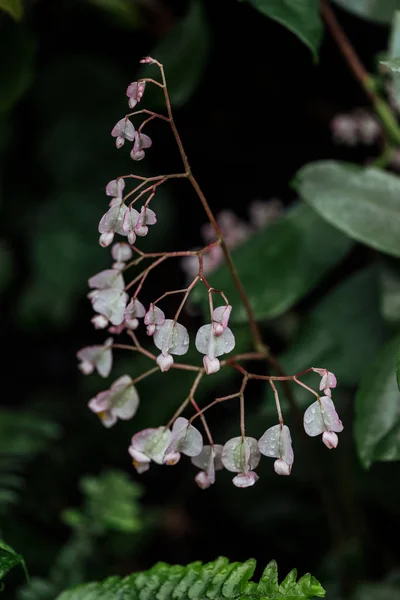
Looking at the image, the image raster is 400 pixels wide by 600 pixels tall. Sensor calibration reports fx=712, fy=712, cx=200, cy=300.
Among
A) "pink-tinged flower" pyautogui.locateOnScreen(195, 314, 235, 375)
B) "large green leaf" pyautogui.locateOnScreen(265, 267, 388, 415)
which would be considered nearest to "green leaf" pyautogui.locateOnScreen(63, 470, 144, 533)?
"large green leaf" pyautogui.locateOnScreen(265, 267, 388, 415)

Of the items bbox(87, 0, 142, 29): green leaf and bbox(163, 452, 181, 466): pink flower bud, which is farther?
bbox(87, 0, 142, 29): green leaf

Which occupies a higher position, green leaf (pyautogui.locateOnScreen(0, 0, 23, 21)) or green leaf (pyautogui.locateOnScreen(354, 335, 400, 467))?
green leaf (pyautogui.locateOnScreen(0, 0, 23, 21))

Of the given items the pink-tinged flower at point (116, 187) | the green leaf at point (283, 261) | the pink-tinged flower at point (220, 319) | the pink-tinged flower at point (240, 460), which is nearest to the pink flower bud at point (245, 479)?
the pink-tinged flower at point (240, 460)

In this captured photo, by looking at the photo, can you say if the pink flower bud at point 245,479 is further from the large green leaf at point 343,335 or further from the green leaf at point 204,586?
the large green leaf at point 343,335

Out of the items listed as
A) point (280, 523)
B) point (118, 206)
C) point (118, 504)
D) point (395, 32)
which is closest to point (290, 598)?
point (118, 206)

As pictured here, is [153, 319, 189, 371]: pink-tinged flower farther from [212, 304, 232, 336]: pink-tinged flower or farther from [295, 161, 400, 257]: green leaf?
[295, 161, 400, 257]: green leaf

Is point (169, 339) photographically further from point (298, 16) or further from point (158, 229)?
point (158, 229)

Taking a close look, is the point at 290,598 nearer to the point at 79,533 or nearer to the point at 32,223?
the point at 79,533
